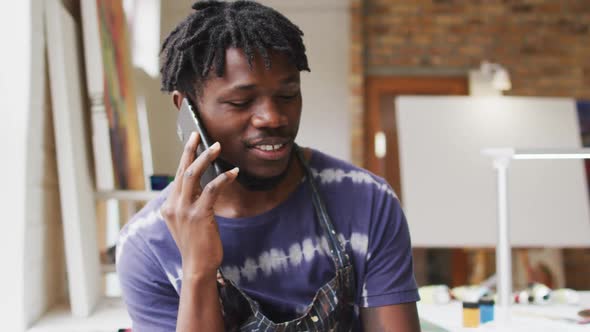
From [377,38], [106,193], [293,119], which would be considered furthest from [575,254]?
[293,119]

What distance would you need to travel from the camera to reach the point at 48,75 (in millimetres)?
1629

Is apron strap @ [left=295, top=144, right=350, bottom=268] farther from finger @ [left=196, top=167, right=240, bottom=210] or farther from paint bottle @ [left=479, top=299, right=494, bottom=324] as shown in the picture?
paint bottle @ [left=479, top=299, right=494, bottom=324]

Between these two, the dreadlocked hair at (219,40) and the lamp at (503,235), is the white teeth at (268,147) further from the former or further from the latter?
the lamp at (503,235)

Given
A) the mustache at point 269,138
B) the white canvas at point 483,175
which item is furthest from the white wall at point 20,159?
the white canvas at point 483,175

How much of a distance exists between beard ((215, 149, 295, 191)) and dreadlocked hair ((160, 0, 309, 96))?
150mm

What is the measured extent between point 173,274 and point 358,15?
4295mm

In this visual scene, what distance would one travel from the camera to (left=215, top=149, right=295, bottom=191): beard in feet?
3.41

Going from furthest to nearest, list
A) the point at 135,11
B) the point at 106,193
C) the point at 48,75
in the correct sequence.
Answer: the point at 135,11, the point at 106,193, the point at 48,75

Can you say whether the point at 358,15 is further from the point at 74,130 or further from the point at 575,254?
the point at 74,130

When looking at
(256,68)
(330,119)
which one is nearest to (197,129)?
(256,68)

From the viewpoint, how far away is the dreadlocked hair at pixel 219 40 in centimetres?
100

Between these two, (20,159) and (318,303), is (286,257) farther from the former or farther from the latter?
(20,159)

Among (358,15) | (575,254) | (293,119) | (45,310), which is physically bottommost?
(575,254)

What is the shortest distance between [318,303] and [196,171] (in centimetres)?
31
